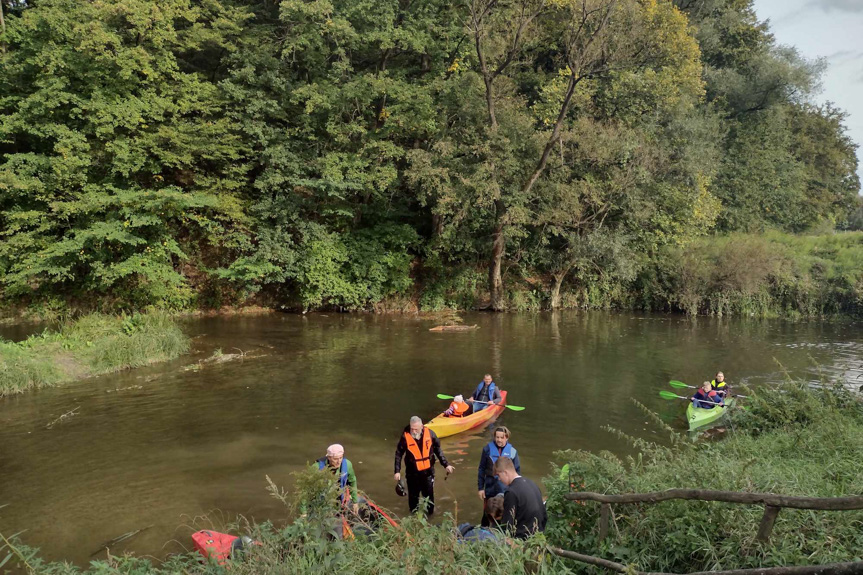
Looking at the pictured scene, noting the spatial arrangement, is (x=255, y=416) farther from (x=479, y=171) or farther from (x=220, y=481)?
(x=479, y=171)

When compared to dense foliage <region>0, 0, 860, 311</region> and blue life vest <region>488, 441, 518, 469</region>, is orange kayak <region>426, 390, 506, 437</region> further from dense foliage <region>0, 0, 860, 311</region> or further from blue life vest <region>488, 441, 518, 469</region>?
dense foliage <region>0, 0, 860, 311</region>

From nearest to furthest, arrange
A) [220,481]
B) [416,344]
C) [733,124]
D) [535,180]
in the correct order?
[220,481] → [416,344] → [535,180] → [733,124]

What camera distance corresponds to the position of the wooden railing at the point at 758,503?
329 cm

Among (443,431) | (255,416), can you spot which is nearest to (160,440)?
(255,416)

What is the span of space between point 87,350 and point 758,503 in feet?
53.1

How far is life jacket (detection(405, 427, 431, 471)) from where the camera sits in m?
7.33

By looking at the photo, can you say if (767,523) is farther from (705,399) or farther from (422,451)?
(705,399)

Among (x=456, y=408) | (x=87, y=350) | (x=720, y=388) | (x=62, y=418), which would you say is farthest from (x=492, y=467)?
(x=87, y=350)

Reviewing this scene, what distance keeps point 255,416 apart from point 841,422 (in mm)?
10541

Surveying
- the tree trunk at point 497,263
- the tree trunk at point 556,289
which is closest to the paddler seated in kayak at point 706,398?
the tree trunk at point 497,263

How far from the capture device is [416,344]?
19562mm

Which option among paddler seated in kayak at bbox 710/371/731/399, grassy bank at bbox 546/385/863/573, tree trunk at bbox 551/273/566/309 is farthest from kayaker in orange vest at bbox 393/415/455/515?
tree trunk at bbox 551/273/566/309

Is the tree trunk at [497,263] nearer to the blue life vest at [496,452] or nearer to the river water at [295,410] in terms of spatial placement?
the river water at [295,410]

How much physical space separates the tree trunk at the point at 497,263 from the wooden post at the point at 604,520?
21422mm
